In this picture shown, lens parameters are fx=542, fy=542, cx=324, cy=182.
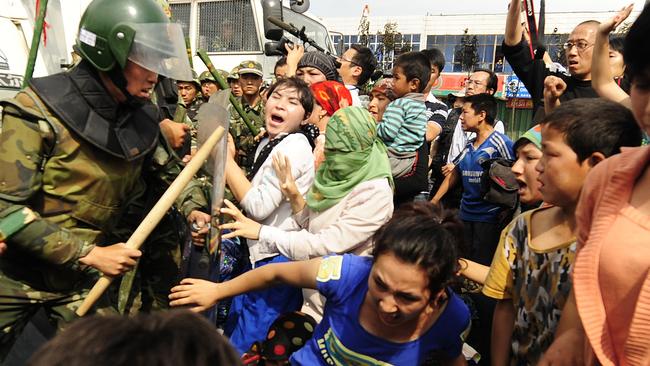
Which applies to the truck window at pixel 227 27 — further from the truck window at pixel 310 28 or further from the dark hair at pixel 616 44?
the dark hair at pixel 616 44

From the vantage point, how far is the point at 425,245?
1.95 m

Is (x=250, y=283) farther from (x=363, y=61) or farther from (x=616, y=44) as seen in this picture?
(x=363, y=61)

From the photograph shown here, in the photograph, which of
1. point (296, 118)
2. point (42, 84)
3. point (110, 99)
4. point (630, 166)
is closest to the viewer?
point (630, 166)

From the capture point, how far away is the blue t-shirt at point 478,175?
13.6ft

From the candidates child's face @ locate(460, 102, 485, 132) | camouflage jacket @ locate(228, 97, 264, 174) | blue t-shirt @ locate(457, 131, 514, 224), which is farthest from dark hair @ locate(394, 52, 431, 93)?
camouflage jacket @ locate(228, 97, 264, 174)

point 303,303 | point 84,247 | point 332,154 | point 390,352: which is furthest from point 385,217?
point 84,247

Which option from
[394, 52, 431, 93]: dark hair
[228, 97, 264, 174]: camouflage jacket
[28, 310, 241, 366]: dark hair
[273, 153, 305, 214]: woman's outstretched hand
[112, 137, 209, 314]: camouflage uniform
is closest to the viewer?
[28, 310, 241, 366]: dark hair

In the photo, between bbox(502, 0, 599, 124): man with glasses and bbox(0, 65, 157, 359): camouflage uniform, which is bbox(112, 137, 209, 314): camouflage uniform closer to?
bbox(0, 65, 157, 359): camouflage uniform

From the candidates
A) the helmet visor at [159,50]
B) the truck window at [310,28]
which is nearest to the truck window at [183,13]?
the truck window at [310,28]

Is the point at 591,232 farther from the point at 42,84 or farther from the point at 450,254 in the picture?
the point at 42,84

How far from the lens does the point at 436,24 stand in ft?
130

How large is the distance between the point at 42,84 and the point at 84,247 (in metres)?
0.66

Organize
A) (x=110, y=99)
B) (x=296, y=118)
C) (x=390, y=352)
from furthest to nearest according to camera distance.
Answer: (x=296, y=118), (x=110, y=99), (x=390, y=352)

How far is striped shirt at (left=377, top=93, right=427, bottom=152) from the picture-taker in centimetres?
411
